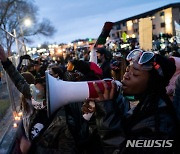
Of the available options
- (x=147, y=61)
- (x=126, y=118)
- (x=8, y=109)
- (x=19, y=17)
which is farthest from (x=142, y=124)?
(x=19, y=17)

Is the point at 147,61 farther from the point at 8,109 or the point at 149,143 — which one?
the point at 8,109

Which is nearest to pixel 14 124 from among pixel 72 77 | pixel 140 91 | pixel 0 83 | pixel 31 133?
pixel 72 77

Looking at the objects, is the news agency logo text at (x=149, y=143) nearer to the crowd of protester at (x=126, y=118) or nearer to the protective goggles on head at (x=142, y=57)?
the crowd of protester at (x=126, y=118)

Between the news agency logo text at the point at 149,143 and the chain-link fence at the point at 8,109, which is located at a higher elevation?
the news agency logo text at the point at 149,143

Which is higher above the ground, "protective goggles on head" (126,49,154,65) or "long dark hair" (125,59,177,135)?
"protective goggles on head" (126,49,154,65)

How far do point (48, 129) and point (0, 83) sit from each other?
12.6 meters

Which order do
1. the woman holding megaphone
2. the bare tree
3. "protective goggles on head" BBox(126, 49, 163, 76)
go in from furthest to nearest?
the bare tree < "protective goggles on head" BBox(126, 49, 163, 76) < the woman holding megaphone

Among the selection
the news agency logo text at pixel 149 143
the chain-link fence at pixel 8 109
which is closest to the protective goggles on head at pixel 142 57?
the news agency logo text at pixel 149 143

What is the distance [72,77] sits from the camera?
3.32m

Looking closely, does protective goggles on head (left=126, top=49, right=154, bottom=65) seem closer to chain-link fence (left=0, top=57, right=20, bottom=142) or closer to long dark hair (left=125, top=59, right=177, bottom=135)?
long dark hair (left=125, top=59, right=177, bottom=135)

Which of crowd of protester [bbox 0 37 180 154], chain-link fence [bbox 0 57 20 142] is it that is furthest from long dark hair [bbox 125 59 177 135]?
chain-link fence [bbox 0 57 20 142]

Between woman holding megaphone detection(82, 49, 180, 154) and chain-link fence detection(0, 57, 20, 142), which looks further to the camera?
chain-link fence detection(0, 57, 20, 142)

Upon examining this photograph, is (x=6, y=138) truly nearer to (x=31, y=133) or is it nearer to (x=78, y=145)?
(x=31, y=133)

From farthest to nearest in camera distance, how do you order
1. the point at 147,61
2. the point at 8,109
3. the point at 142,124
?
the point at 8,109, the point at 147,61, the point at 142,124
